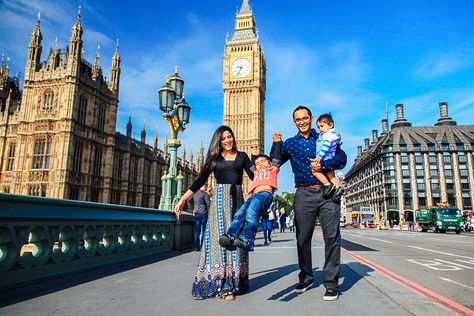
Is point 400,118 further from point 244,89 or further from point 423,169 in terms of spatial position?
point 244,89

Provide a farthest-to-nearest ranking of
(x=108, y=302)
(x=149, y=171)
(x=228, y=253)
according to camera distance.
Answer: (x=149, y=171)
(x=228, y=253)
(x=108, y=302)

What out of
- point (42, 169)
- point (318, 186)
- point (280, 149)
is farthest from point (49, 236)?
point (42, 169)

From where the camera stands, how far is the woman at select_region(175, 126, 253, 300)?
331 cm

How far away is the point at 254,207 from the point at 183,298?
1170mm

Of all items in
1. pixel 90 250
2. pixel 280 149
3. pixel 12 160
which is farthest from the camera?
pixel 12 160

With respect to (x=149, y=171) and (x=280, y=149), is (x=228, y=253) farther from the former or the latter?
(x=149, y=171)

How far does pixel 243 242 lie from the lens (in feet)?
9.70

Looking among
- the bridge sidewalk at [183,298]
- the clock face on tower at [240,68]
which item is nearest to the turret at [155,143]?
the clock face on tower at [240,68]

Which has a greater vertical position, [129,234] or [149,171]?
[149,171]

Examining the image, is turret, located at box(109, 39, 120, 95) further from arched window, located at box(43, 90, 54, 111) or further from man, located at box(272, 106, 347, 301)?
man, located at box(272, 106, 347, 301)

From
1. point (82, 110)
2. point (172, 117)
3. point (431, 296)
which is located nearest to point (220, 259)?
point (431, 296)

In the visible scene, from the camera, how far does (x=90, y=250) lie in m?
4.88

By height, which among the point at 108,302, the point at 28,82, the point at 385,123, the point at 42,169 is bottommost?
the point at 108,302

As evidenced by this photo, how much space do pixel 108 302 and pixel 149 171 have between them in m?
43.8
